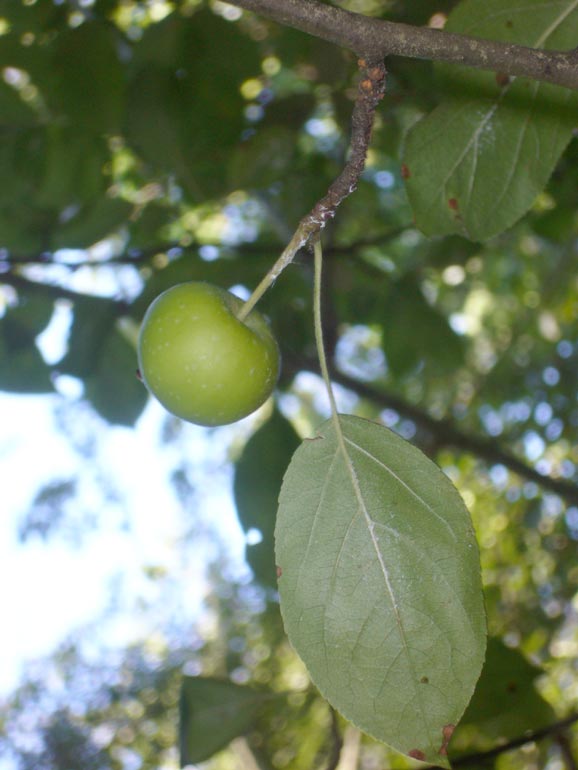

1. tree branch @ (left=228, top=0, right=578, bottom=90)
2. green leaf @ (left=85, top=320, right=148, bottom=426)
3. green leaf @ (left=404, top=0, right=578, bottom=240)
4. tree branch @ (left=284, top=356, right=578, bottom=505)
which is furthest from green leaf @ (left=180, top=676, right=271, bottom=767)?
tree branch @ (left=228, top=0, right=578, bottom=90)

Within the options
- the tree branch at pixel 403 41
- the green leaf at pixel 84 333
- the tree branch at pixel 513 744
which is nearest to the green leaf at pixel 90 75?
the green leaf at pixel 84 333

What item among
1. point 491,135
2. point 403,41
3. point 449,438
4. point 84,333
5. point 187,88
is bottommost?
point 449,438

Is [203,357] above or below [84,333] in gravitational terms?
above

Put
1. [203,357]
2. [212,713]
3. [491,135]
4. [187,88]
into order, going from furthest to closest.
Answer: [187,88]
[212,713]
[491,135]
[203,357]

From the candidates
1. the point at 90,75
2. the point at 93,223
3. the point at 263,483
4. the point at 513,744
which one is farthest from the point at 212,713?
the point at 90,75

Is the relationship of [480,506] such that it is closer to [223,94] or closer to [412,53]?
[223,94]

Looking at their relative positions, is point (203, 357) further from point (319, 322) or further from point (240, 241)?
point (240, 241)

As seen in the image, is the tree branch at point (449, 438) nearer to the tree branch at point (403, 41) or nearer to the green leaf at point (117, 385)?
the green leaf at point (117, 385)

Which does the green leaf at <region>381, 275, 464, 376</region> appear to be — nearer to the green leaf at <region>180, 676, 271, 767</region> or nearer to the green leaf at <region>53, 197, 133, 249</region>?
the green leaf at <region>53, 197, 133, 249</region>
